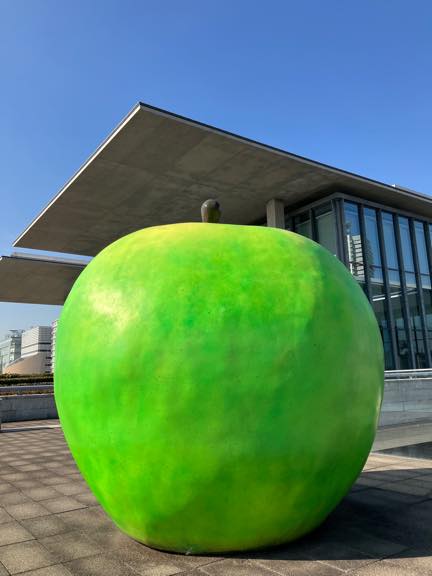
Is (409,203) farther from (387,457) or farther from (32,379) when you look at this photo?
(32,379)

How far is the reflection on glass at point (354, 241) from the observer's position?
23.2 m

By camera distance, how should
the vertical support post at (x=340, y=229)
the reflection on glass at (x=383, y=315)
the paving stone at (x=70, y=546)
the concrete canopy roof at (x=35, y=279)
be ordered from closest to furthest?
the paving stone at (x=70, y=546) < the vertical support post at (x=340, y=229) < the reflection on glass at (x=383, y=315) < the concrete canopy roof at (x=35, y=279)

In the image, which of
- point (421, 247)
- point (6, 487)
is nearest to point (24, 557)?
point (6, 487)

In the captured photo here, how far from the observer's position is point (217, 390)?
3584 millimetres

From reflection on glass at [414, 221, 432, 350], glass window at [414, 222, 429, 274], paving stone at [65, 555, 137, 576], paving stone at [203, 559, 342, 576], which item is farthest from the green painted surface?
glass window at [414, 222, 429, 274]

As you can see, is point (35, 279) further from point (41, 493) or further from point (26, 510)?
point (26, 510)

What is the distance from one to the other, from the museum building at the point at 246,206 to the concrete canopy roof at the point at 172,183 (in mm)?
47

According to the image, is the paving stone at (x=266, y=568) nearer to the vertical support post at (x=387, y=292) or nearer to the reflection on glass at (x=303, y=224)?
the vertical support post at (x=387, y=292)

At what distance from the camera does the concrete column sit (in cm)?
2319

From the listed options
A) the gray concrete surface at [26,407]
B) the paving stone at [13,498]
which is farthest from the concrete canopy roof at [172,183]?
the paving stone at [13,498]

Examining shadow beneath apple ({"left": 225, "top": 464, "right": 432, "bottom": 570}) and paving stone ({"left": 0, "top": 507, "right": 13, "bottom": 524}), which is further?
paving stone ({"left": 0, "top": 507, "right": 13, "bottom": 524})

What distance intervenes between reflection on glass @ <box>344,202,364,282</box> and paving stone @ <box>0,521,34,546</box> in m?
20.2

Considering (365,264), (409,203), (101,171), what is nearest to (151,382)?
(101,171)

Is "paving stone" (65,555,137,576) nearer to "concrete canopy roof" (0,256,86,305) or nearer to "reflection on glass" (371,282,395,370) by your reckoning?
"reflection on glass" (371,282,395,370)
